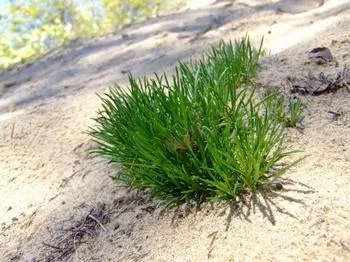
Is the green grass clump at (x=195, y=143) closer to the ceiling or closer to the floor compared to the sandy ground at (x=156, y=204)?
closer to the ceiling

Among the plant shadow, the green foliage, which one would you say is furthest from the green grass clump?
the green foliage

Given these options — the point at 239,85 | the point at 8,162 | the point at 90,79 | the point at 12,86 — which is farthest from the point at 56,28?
the point at 239,85

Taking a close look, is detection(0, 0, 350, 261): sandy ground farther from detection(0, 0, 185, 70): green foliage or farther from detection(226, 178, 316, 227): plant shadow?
detection(0, 0, 185, 70): green foliage

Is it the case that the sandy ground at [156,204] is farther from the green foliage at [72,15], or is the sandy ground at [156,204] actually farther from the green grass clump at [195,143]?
the green foliage at [72,15]

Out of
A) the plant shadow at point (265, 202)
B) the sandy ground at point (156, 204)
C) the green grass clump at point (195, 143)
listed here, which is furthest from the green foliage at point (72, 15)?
the plant shadow at point (265, 202)

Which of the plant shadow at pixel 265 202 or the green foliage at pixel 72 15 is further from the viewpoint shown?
the green foliage at pixel 72 15

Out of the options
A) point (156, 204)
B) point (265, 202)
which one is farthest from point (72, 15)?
point (265, 202)
